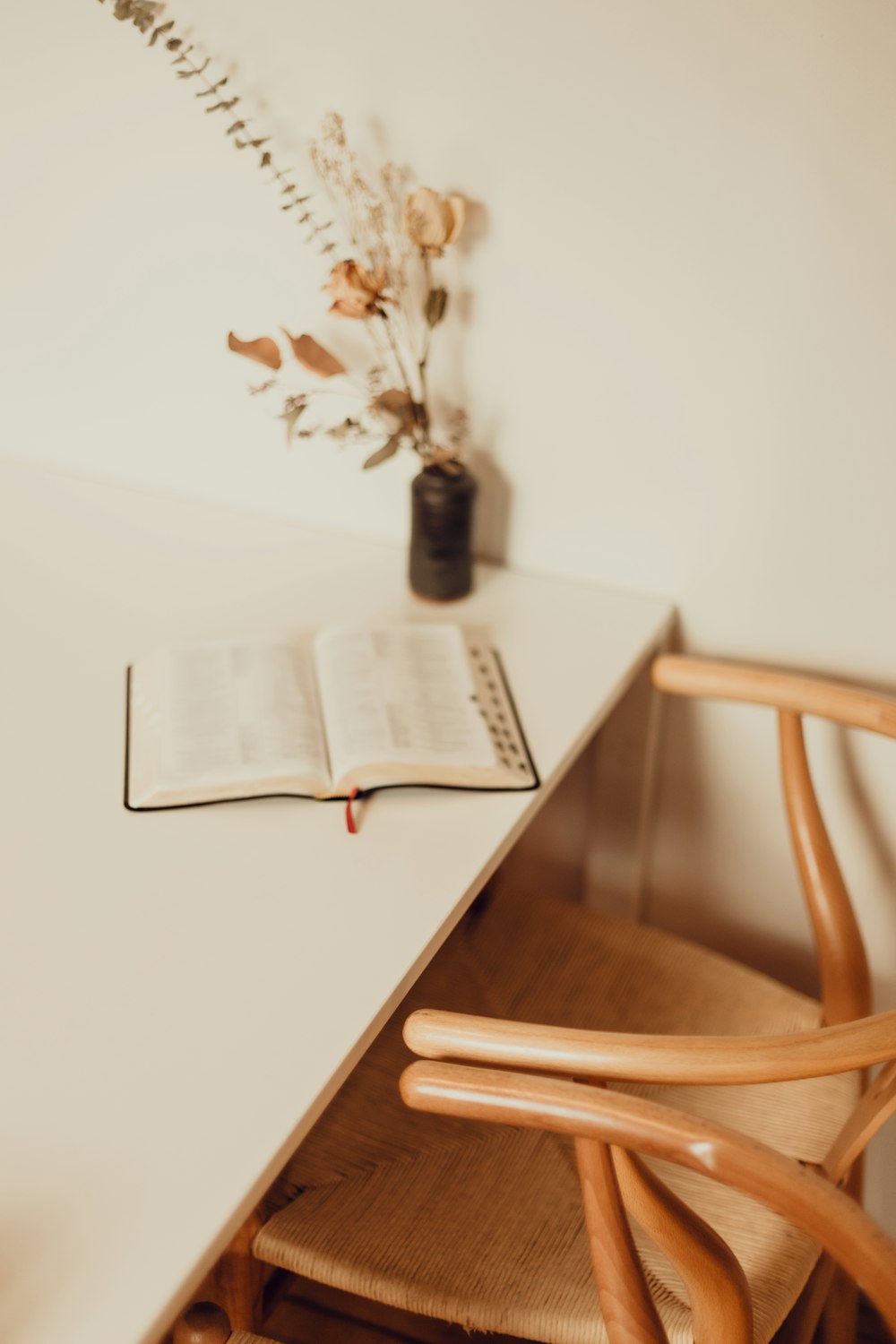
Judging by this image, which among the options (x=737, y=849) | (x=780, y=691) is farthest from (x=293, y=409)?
(x=737, y=849)

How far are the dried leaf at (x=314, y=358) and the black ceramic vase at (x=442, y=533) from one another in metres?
0.15

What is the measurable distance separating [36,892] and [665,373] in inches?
33.0

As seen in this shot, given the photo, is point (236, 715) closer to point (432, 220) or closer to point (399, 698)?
point (399, 698)

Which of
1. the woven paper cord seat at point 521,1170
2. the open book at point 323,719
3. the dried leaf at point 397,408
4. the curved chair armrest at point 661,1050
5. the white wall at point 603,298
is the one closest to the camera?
the curved chair armrest at point 661,1050

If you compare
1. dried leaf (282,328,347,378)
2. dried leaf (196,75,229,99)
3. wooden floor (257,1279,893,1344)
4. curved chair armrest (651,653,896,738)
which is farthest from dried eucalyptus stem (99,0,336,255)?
wooden floor (257,1279,893,1344)

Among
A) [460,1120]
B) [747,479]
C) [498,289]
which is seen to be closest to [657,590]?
[747,479]

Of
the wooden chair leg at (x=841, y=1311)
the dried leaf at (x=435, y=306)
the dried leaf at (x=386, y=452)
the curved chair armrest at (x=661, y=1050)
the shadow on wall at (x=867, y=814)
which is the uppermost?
the dried leaf at (x=435, y=306)

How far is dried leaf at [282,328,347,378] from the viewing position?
128 cm

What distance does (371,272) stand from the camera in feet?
4.05

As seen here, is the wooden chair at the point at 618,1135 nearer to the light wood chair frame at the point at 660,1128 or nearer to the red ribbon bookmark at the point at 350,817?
the light wood chair frame at the point at 660,1128

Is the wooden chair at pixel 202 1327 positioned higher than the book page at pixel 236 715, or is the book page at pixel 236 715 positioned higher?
the book page at pixel 236 715

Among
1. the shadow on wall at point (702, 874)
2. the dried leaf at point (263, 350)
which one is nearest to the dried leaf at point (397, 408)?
the dried leaf at point (263, 350)

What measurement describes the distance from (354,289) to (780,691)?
0.60 meters

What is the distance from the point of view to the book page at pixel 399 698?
1097mm
